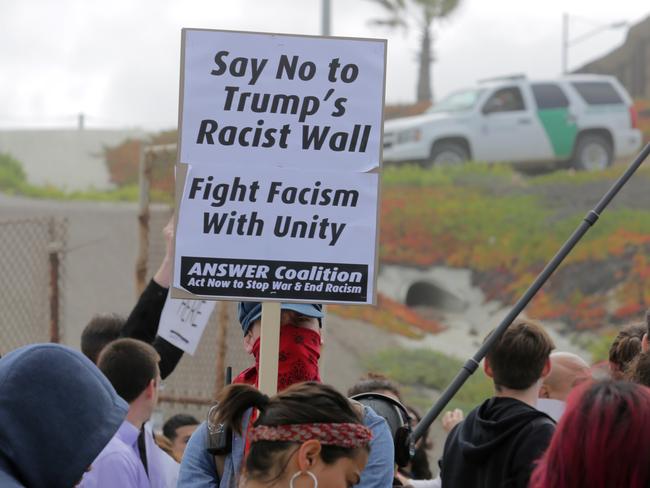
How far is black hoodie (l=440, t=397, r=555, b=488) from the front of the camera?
3959 millimetres

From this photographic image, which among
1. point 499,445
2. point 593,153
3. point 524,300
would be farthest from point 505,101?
point 499,445

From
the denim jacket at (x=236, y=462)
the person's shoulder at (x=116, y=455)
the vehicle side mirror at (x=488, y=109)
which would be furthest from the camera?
the vehicle side mirror at (x=488, y=109)

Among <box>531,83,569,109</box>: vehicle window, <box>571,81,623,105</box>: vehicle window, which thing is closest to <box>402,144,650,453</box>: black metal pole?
<box>531,83,569,109</box>: vehicle window

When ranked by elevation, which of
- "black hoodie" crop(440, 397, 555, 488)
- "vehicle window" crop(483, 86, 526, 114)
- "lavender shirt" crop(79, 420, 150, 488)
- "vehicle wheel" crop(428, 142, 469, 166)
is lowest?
"lavender shirt" crop(79, 420, 150, 488)

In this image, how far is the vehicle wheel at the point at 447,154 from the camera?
2830 centimetres

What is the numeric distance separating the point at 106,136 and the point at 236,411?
123 ft

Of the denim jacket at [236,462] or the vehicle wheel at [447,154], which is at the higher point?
the vehicle wheel at [447,154]

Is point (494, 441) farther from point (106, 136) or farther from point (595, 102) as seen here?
point (106, 136)

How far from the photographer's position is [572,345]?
21891mm

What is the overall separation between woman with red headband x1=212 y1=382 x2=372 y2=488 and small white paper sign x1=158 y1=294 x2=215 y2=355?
3155 mm

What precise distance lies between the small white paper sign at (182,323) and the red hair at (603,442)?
369 centimetres

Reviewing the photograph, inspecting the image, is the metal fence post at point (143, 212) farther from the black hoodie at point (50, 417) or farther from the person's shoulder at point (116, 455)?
the black hoodie at point (50, 417)

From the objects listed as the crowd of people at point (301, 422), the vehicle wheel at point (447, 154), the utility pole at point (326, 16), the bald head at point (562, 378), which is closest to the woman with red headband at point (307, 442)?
the crowd of people at point (301, 422)

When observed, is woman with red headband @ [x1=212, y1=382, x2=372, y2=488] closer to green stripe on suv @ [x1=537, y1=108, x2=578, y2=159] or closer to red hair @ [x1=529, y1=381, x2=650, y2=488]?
red hair @ [x1=529, y1=381, x2=650, y2=488]
